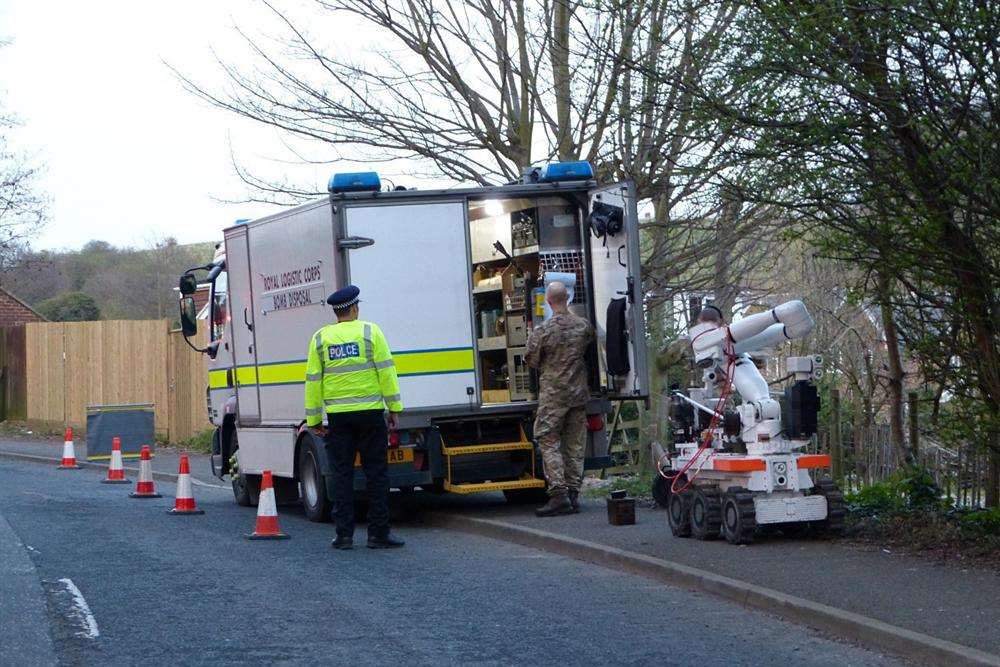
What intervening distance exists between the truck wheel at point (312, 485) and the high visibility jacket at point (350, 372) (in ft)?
6.27

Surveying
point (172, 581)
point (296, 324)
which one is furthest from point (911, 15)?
point (296, 324)

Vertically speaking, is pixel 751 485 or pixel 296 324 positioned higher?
pixel 296 324

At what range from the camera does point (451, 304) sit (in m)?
12.2

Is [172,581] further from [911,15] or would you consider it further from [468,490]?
[911,15]

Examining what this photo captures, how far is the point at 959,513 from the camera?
32.2 feet

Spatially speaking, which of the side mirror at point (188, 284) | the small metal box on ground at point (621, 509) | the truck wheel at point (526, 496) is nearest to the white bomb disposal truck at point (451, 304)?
the truck wheel at point (526, 496)

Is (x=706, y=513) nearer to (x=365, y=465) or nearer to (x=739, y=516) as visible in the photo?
(x=739, y=516)

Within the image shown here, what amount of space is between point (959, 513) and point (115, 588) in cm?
577

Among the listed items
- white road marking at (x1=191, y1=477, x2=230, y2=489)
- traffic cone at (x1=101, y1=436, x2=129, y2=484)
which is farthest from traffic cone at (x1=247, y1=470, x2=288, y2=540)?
traffic cone at (x1=101, y1=436, x2=129, y2=484)

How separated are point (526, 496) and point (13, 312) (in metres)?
33.0

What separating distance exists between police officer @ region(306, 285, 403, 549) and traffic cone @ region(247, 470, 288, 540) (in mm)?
770

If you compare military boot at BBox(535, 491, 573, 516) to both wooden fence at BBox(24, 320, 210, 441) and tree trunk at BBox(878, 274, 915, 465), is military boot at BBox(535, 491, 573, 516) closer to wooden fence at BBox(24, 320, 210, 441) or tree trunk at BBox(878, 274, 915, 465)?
tree trunk at BBox(878, 274, 915, 465)

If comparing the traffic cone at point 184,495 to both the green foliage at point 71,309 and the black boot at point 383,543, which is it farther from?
Result: the green foliage at point 71,309

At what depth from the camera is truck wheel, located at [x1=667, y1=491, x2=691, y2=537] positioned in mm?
10180
